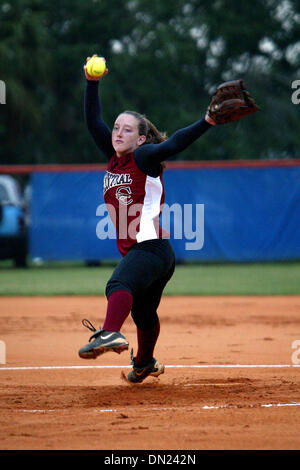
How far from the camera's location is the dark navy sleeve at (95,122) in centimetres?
496

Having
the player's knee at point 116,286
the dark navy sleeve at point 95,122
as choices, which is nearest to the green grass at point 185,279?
the dark navy sleeve at point 95,122

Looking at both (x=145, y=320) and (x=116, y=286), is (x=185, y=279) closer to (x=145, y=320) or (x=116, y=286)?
(x=145, y=320)

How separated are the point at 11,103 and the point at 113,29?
5409 millimetres

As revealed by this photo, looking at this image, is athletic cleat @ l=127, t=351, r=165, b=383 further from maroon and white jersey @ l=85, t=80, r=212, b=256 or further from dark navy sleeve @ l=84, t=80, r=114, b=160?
dark navy sleeve @ l=84, t=80, r=114, b=160

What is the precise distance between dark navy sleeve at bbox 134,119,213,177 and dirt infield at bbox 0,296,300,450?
4.66 ft

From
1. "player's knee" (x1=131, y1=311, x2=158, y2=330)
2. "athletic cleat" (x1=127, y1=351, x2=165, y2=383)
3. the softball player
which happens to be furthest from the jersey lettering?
"athletic cleat" (x1=127, y1=351, x2=165, y2=383)

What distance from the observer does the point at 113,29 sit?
87.2 ft

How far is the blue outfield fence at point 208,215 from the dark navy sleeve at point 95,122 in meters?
10.6

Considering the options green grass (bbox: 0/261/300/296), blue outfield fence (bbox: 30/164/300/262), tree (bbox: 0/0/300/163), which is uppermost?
tree (bbox: 0/0/300/163)

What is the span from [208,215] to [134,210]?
1136 cm

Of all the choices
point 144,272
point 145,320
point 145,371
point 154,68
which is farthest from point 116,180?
point 154,68

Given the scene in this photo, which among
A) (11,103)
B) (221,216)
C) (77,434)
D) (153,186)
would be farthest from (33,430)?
(11,103)

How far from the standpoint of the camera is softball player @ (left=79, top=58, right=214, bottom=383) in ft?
14.3

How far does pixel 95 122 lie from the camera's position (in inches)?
196
